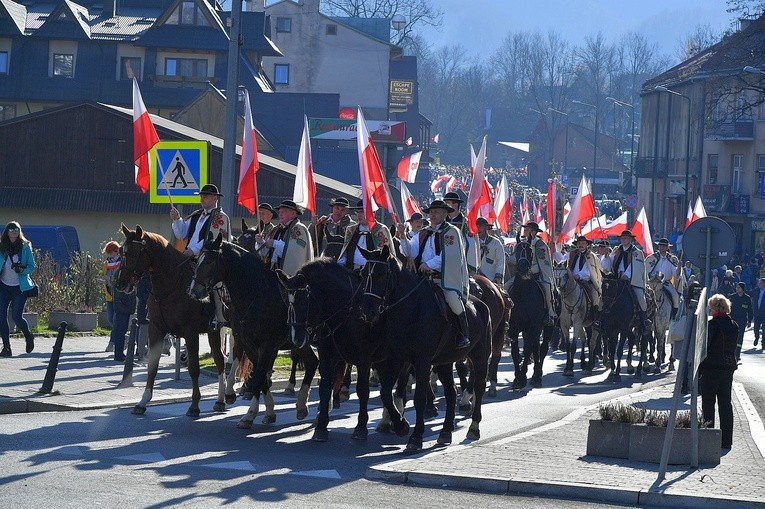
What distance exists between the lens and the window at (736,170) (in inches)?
2891

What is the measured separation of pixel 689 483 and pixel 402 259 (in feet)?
14.0

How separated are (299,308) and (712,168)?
214 feet

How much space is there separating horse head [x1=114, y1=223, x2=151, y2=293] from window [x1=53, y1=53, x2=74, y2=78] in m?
54.5

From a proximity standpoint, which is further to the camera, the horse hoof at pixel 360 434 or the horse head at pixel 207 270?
the horse head at pixel 207 270

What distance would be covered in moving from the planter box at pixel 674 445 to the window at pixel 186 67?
179 feet

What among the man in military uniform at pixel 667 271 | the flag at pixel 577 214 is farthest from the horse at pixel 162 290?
the flag at pixel 577 214

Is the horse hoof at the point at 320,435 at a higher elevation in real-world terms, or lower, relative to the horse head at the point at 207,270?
lower

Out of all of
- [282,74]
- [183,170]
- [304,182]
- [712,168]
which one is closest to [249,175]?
[304,182]

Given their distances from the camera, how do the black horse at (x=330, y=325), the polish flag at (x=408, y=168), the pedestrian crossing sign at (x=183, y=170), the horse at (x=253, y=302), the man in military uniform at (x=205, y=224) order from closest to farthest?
the black horse at (x=330, y=325)
the horse at (x=253, y=302)
the man in military uniform at (x=205, y=224)
the pedestrian crossing sign at (x=183, y=170)
the polish flag at (x=408, y=168)

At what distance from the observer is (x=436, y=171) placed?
110 metres

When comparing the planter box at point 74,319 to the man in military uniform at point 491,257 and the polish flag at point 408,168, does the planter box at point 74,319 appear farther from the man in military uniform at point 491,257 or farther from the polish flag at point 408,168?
the polish flag at point 408,168

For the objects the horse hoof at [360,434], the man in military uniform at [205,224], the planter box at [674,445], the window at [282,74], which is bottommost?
the horse hoof at [360,434]

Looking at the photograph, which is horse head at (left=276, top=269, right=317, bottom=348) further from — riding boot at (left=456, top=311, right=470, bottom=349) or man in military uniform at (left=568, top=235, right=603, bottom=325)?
man in military uniform at (left=568, top=235, right=603, bottom=325)

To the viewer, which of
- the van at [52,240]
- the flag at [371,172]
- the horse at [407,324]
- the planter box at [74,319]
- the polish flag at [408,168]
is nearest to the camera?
the horse at [407,324]
